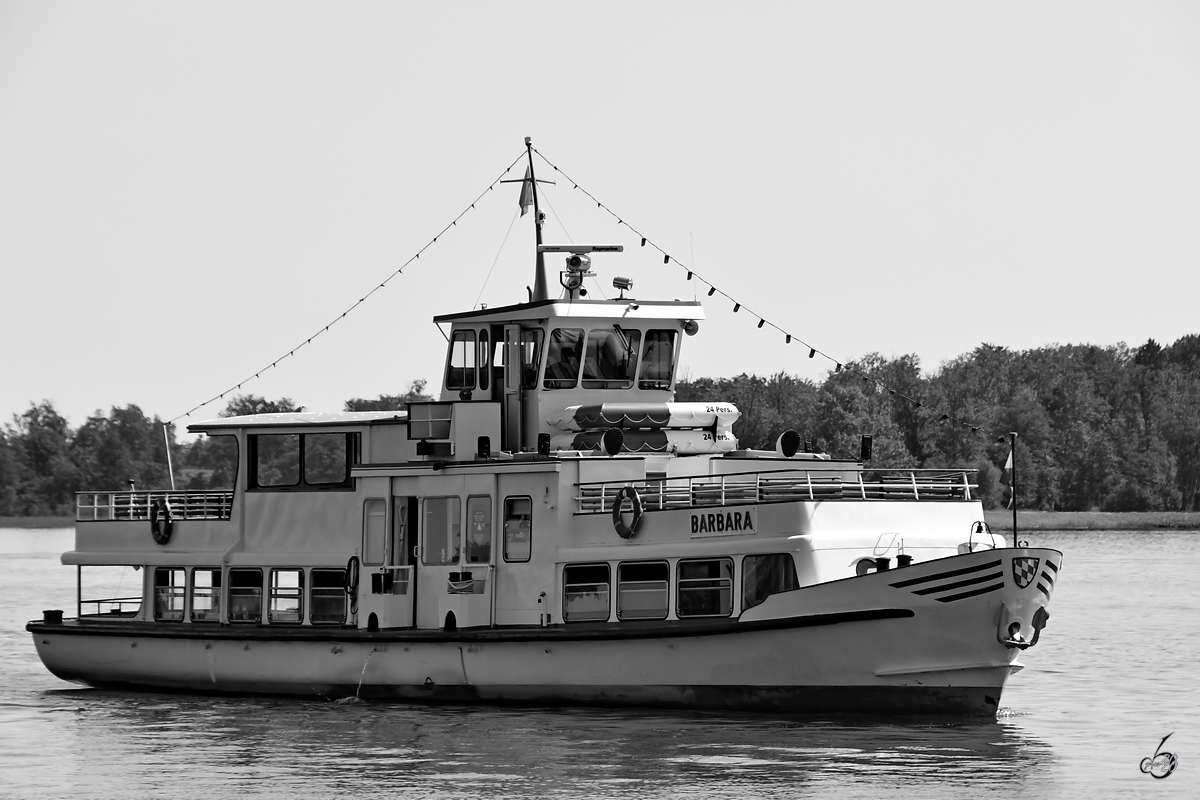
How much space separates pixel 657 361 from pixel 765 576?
5.35 metres

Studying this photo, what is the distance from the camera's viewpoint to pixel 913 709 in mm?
23062

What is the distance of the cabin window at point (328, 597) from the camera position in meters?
27.5

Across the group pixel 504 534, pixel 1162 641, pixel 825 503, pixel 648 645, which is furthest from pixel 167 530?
pixel 1162 641

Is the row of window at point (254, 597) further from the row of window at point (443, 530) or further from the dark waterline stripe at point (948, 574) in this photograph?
the dark waterline stripe at point (948, 574)

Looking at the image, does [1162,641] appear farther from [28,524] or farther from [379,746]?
[28,524]

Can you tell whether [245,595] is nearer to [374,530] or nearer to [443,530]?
[374,530]

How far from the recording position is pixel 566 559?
25031mm

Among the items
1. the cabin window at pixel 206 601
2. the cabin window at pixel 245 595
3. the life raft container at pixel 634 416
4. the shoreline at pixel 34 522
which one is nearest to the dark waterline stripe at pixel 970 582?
the life raft container at pixel 634 416

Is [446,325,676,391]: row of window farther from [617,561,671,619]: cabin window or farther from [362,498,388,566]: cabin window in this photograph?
[617,561,671,619]: cabin window

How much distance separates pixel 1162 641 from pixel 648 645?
59.8ft

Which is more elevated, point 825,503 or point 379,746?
point 825,503

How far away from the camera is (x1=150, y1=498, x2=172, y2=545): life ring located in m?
29.3

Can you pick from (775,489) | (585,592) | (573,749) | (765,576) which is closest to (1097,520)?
(585,592)

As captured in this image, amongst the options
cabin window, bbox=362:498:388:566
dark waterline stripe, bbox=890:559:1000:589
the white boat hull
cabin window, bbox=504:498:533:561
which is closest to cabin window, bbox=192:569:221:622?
the white boat hull
